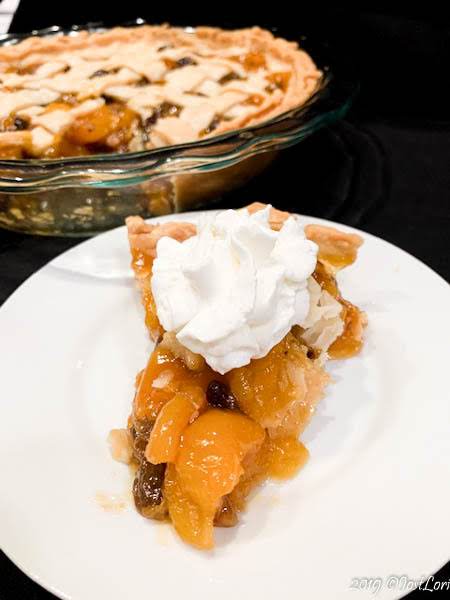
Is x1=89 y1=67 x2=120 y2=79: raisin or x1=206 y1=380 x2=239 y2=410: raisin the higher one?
x1=89 y1=67 x2=120 y2=79: raisin

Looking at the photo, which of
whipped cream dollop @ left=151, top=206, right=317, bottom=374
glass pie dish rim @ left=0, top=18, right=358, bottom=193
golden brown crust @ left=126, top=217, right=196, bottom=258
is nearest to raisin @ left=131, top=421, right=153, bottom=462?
whipped cream dollop @ left=151, top=206, right=317, bottom=374

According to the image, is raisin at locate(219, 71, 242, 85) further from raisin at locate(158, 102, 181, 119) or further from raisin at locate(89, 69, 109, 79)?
raisin at locate(89, 69, 109, 79)

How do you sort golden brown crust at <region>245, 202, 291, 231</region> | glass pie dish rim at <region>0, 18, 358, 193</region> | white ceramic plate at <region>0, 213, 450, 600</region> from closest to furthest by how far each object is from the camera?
1. white ceramic plate at <region>0, 213, 450, 600</region>
2. golden brown crust at <region>245, 202, 291, 231</region>
3. glass pie dish rim at <region>0, 18, 358, 193</region>

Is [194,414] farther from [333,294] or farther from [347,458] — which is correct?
[333,294]

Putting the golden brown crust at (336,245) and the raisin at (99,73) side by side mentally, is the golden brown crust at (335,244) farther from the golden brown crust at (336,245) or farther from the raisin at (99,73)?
the raisin at (99,73)

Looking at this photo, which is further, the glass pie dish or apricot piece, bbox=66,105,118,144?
apricot piece, bbox=66,105,118,144

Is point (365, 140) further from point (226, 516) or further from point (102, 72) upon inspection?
point (226, 516)

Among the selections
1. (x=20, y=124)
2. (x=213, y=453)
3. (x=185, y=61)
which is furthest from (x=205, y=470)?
(x=185, y=61)

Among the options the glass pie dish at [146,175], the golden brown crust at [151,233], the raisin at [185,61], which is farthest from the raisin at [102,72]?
the golden brown crust at [151,233]
